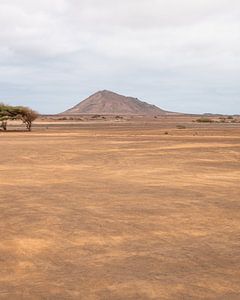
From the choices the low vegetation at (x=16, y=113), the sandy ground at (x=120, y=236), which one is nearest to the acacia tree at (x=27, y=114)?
the low vegetation at (x=16, y=113)

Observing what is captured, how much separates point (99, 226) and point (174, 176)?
7.92m

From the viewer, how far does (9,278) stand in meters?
5.85

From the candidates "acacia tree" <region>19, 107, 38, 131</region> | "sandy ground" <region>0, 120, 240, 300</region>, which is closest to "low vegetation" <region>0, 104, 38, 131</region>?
"acacia tree" <region>19, 107, 38, 131</region>

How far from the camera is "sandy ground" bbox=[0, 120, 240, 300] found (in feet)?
18.3

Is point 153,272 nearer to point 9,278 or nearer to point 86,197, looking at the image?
point 9,278

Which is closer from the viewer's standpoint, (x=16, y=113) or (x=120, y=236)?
(x=120, y=236)

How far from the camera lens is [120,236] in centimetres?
793

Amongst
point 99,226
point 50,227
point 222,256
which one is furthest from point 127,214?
point 222,256

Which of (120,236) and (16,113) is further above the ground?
(16,113)

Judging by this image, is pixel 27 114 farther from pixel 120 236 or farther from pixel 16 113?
pixel 120 236

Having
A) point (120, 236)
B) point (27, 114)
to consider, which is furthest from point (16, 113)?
point (120, 236)

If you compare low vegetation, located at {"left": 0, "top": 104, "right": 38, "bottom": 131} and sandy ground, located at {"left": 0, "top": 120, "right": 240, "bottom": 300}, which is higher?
low vegetation, located at {"left": 0, "top": 104, "right": 38, "bottom": 131}

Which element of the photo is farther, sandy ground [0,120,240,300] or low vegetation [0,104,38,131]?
low vegetation [0,104,38,131]

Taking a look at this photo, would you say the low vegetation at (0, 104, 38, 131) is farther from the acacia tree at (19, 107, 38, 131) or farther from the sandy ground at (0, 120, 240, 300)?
the sandy ground at (0, 120, 240, 300)
